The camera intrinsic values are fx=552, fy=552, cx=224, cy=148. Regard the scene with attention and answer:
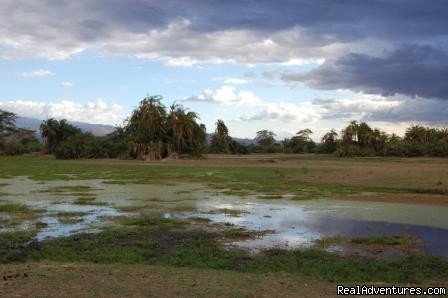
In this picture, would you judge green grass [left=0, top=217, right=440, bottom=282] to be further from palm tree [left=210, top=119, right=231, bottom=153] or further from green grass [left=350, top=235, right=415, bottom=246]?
palm tree [left=210, top=119, right=231, bottom=153]

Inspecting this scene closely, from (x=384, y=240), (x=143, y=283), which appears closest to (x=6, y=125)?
(x=384, y=240)

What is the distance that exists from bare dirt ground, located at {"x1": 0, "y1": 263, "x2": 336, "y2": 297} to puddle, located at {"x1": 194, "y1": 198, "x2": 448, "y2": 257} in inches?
132

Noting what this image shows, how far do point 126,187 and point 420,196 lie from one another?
49.8 ft

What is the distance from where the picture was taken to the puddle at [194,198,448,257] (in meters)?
14.1

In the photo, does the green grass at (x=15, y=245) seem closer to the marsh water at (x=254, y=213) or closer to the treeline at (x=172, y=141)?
the marsh water at (x=254, y=213)

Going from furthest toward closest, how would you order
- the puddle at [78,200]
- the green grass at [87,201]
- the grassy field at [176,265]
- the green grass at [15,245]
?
the green grass at [87,201]
the puddle at [78,200]
the green grass at [15,245]
the grassy field at [176,265]

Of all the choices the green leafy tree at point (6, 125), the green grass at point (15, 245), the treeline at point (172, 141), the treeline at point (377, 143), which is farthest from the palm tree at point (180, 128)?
the green grass at point (15, 245)

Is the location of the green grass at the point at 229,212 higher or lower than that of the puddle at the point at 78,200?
lower

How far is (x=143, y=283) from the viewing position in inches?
347

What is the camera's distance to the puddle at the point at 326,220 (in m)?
14.1

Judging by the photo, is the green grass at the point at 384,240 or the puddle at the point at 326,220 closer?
the green grass at the point at 384,240

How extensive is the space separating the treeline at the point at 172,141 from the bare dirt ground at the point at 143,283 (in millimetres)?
56584

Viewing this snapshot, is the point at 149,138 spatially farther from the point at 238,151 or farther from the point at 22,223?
the point at 22,223

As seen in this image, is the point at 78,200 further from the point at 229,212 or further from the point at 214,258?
the point at 214,258
